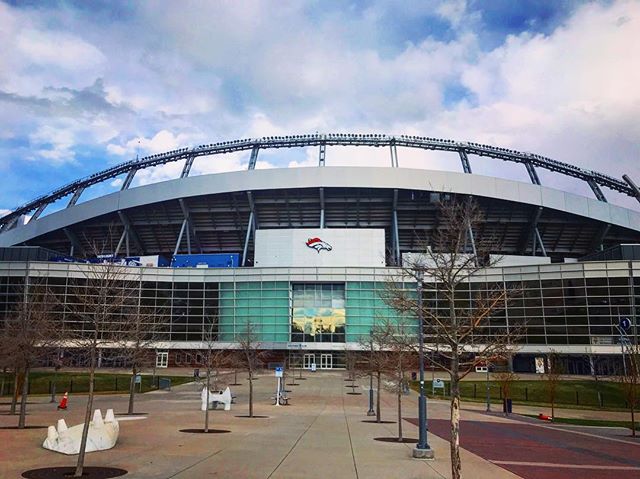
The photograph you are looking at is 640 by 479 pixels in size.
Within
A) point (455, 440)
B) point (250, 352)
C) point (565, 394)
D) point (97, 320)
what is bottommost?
point (565, 394)

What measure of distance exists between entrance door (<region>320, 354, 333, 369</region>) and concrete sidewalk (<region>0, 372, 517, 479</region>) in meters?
44.5

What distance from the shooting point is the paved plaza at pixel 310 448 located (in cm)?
1517

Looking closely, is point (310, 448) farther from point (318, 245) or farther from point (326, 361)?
point (318, 245)

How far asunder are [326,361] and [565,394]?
37.3 meters

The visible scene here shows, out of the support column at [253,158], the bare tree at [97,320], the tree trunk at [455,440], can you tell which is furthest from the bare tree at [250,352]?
the support column at [253,158]

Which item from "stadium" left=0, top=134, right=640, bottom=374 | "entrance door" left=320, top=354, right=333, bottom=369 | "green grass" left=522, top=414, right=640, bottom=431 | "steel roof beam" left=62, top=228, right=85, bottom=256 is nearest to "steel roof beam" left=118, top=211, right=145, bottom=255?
"stadium" left=0, top=134, right=640, bottom=374

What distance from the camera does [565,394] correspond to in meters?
48.4

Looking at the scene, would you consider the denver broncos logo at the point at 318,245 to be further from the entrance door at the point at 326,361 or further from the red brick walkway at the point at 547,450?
the red brick walkway at the point at 547,450

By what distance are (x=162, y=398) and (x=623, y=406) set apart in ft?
→ 114

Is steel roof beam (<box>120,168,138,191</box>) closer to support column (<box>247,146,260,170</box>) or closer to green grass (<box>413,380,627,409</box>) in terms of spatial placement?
support column (<box>247,146,260,170</box>)

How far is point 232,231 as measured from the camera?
104 meters

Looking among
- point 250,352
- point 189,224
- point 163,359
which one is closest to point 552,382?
point 250,352

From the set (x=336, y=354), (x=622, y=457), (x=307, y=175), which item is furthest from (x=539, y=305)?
(x=622, y=457)

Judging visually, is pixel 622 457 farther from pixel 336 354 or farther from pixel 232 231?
pixel 232 231
